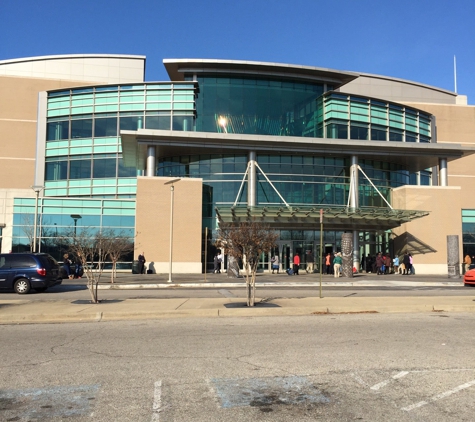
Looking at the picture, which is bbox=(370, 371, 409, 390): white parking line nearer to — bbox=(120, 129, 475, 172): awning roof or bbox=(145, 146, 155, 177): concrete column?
bbox=(120, 129, 475, 172): awning roof

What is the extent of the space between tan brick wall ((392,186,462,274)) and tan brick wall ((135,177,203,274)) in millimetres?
17011

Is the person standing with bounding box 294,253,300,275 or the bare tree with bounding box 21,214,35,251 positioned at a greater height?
A: the bare tree with bounding box 21,214,35,251

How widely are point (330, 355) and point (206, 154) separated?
34.2 metres

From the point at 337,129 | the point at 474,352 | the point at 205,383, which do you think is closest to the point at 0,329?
the point at 205,383

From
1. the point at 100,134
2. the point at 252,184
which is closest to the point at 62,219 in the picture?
the point at 100,134

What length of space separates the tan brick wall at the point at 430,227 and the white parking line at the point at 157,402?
36803mm

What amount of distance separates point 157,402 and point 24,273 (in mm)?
16644

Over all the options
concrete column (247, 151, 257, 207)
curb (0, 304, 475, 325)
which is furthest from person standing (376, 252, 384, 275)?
curb (0, 304, 475, 325)

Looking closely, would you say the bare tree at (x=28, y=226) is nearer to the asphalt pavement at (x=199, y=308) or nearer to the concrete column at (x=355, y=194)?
the asphalt pavement at (x=199, y=308)

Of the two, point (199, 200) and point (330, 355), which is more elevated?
point (199, 200)

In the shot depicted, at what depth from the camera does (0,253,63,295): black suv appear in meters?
20.0

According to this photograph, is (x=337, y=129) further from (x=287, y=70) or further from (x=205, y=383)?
(x=205, y=383)

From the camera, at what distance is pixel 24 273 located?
65.8ft

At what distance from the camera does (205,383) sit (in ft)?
20.1
